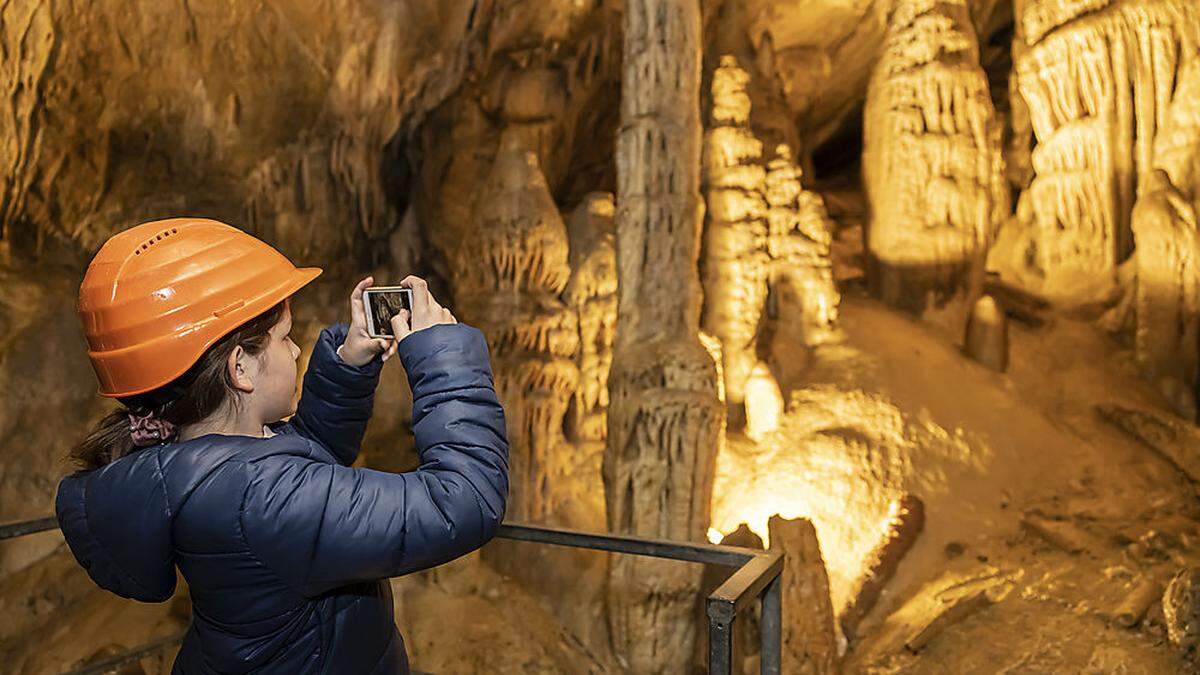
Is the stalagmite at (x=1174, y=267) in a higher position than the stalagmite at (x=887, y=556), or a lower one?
higher

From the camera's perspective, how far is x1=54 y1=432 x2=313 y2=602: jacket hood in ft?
3.55

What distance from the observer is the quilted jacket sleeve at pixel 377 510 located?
3.47 feet

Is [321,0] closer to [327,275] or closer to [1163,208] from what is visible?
[327,275]

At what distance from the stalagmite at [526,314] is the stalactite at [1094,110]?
19.1 feet

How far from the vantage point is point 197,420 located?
118cm

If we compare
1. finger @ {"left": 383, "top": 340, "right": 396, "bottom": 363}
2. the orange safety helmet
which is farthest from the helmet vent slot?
finger @ {"left": 383, "top": 340, "right": 396, "bottom": 363}

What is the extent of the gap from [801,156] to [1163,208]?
4318 mm

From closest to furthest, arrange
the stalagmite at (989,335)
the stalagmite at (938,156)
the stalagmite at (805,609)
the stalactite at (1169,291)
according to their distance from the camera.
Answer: the stalagmite at (805,609) < the stalactite at (1169,291) < the stalagmite at (989,335) < the stalagmite at (938,156)

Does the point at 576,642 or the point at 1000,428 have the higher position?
the point at 1000,428

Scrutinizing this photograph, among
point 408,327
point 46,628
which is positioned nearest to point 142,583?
point 408,327

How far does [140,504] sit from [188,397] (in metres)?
0.15

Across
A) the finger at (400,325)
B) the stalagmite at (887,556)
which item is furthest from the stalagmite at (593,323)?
the finger at (400,325)

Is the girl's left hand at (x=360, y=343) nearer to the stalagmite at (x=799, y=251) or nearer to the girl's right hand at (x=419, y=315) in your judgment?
the girl's right hand at (x=419, y=315)

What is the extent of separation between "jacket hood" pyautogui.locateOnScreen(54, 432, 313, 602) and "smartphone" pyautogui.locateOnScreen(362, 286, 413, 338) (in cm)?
24
